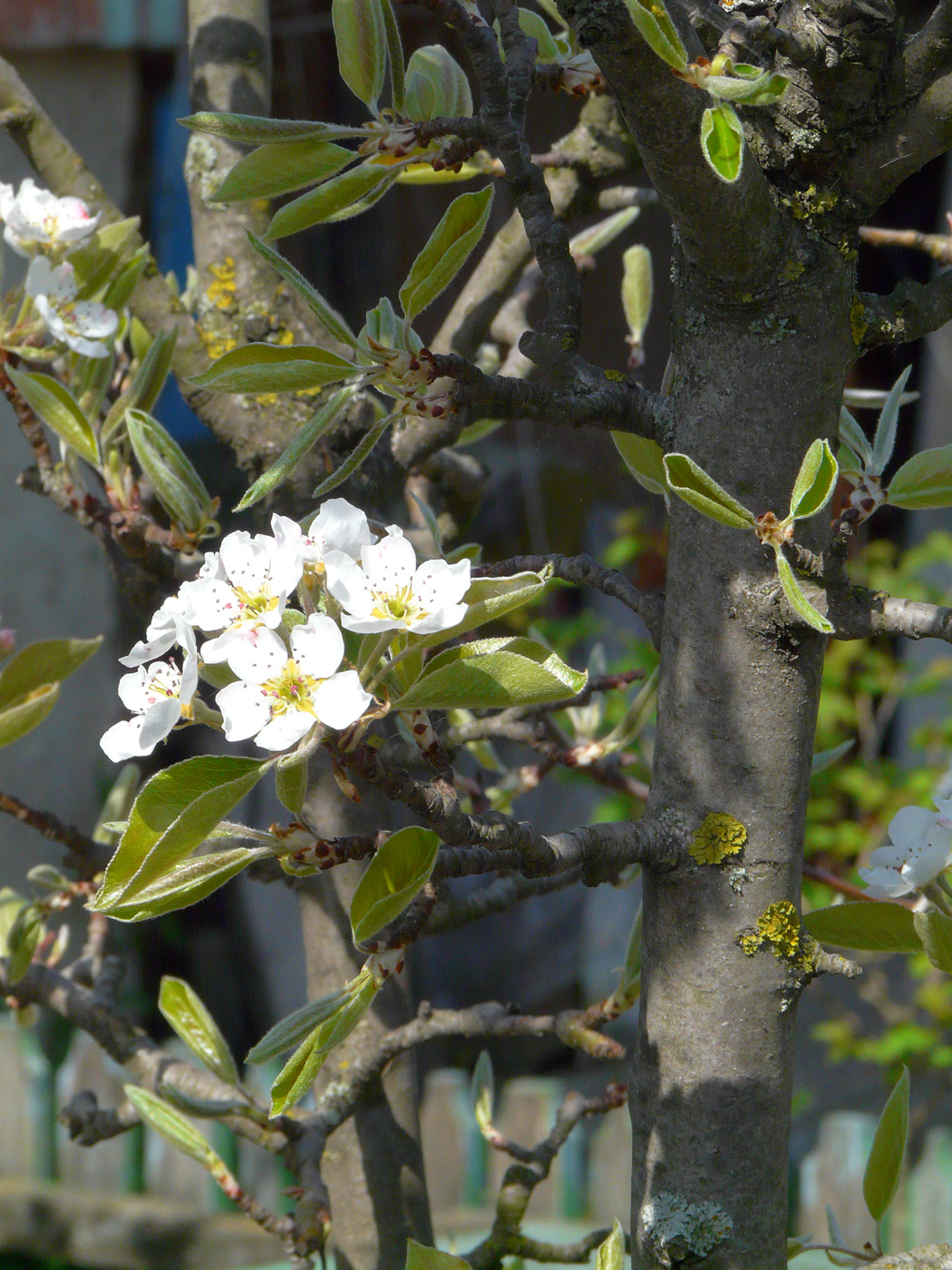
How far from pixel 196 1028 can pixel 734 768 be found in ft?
1.71

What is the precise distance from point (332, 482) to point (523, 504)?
250 cm

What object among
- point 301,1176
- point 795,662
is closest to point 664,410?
point 795,662

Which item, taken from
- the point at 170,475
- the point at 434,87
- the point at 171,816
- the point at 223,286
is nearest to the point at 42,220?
the point at 223,286

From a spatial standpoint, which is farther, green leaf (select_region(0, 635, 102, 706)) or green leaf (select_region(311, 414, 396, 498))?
green leaf (select_region(0, 635, 102, 706))

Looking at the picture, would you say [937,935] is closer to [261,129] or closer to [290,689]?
[290,689]

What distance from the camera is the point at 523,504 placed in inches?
125

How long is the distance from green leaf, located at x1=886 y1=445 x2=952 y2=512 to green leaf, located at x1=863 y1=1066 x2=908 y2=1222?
1.41ft

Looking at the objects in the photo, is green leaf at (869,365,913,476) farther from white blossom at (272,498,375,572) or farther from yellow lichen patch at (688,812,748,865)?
white blossom at (272,498,375,572)

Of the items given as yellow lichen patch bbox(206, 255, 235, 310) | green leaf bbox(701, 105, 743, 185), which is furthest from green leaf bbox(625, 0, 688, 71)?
yellow lichen patch bbox(206, 255, 235, 310)

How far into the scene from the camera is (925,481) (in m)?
0.74

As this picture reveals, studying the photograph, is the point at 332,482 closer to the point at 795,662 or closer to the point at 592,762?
the point at 795,662

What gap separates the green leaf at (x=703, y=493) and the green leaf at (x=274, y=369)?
0.71 ft

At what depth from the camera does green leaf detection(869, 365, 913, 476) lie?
0.78 meters

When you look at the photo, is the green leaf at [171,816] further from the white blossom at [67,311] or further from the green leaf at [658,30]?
the white blossom at [67,311]
